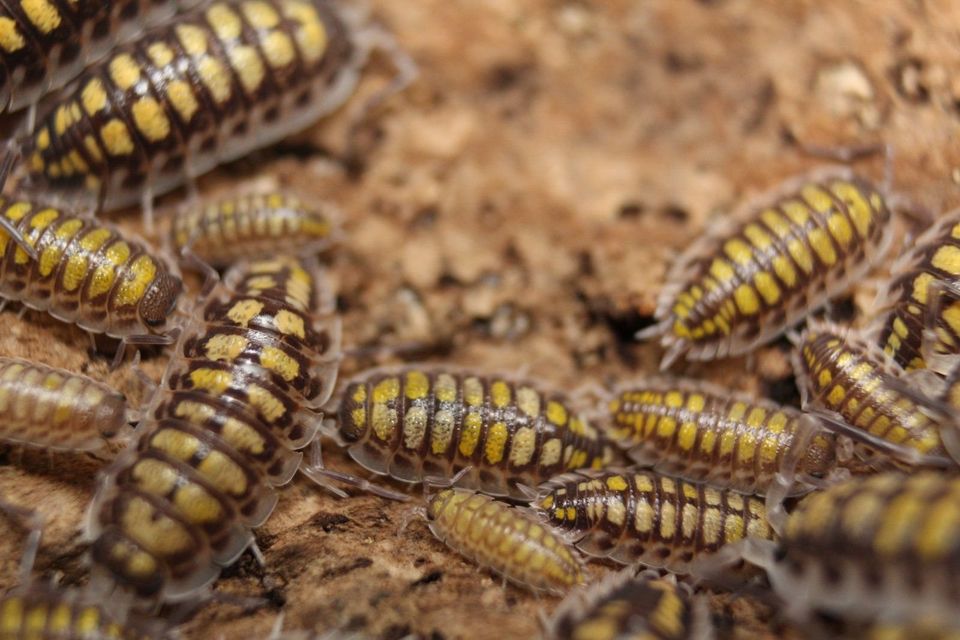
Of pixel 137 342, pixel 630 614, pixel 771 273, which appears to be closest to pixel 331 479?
pixel 137 342

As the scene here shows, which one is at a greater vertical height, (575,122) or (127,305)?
(127,305)

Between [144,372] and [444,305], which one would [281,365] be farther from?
[444,305]

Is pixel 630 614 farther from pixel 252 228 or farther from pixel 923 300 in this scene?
pixel 252 228

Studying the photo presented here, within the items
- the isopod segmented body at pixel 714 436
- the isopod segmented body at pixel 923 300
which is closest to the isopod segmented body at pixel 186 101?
the isopod segmented body at pixel 714 436

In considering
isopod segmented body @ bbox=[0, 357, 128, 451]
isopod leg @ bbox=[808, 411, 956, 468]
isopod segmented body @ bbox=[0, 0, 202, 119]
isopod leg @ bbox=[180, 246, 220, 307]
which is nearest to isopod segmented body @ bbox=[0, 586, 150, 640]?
isopod segmented body @ bbox=[0, 357, 128, 451]

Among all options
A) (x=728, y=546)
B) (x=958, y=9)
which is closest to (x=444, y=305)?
(x=728, y=546)

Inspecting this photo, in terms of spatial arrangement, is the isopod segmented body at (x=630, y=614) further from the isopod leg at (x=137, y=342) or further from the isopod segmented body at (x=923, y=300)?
the isopod leg at (x=137, y=342)

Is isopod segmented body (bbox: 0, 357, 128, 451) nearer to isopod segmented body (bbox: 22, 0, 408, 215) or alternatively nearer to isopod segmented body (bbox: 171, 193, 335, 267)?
isopod segmented body (bbox: 171, 193, 335, 267)
